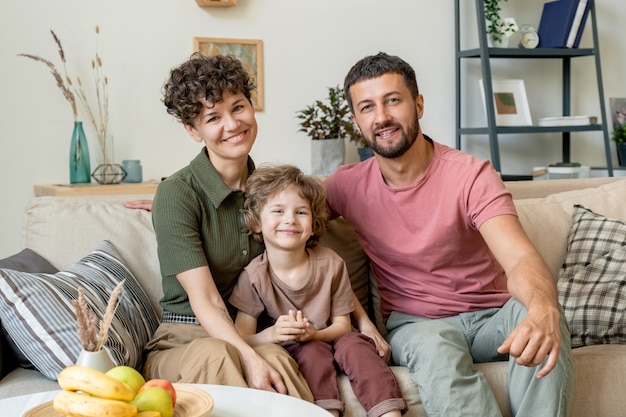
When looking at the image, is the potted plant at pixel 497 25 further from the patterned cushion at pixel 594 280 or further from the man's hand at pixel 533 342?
the man's hand at pixel 533 342

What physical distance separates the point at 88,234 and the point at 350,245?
0.77 meters

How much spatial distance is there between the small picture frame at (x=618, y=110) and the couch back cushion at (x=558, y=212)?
1882 mm

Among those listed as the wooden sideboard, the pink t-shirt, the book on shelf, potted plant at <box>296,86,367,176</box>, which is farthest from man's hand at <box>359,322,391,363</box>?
the book on shelf

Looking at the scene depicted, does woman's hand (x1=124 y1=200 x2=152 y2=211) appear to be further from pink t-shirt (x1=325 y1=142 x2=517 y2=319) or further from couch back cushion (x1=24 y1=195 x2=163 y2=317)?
pink t-shirt (x1=325 y1=142 x2=517 y2=319)

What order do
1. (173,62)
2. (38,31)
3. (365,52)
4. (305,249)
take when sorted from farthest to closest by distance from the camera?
(365,52) → (173,62) → (38,31) → (305,249)

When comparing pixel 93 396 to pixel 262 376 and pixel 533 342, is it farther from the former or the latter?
pixel 533 342

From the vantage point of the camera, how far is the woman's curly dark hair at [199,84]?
2027 millimetres

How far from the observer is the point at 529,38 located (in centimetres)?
407

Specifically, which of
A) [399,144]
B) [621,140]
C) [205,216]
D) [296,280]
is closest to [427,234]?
[399,144]

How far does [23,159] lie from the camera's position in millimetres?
3389

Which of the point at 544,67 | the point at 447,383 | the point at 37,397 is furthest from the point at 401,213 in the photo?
the point at 544,67

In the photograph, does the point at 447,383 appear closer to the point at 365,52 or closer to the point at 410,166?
the point at 410,166

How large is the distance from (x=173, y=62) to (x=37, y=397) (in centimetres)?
236

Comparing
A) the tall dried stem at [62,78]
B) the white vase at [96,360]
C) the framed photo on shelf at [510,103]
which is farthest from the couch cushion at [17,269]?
the framed photo on shelf at [510,103]
